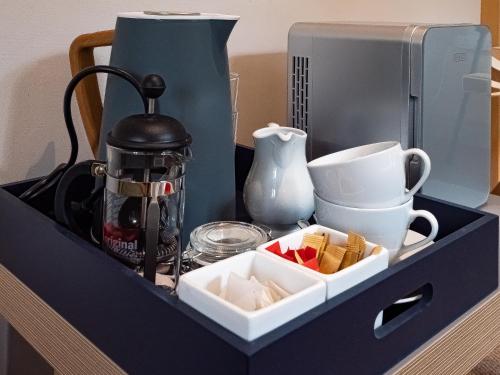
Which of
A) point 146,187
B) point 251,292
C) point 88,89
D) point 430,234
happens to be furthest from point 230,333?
point 88,89

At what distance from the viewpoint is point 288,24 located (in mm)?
1017

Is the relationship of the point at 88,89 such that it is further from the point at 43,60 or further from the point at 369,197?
the point at 369,197

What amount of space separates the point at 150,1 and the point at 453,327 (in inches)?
23.2

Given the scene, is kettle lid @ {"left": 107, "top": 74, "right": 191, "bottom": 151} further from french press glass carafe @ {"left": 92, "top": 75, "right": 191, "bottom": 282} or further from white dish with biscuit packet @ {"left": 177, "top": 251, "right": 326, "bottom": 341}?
white dish with biscuit packet @ {"left": 177, "top": 251, "right": 326, "bottom": 341}

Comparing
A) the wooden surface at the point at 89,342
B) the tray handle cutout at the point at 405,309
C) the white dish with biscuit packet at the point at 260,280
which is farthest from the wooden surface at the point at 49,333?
the tray handle cutout at the point at 405,309

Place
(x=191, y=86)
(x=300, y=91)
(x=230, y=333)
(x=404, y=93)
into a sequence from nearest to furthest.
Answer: (x=230, y=333)
(x=191, y=86)
(x=404, y=93)
(x=300, y=91)

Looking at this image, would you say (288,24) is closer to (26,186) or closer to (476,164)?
(476,164)

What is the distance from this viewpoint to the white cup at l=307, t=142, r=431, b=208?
0.53 metres

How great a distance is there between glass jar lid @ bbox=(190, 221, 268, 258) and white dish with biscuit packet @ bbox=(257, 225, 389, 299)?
0.05 m

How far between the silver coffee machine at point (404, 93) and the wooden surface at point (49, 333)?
428mm

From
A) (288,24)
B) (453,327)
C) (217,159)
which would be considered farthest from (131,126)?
(288,24)

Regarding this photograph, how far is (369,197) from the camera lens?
532 mm

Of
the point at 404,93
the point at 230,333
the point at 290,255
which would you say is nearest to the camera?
the point at 230,333

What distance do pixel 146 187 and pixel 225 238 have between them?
109 millimetres
